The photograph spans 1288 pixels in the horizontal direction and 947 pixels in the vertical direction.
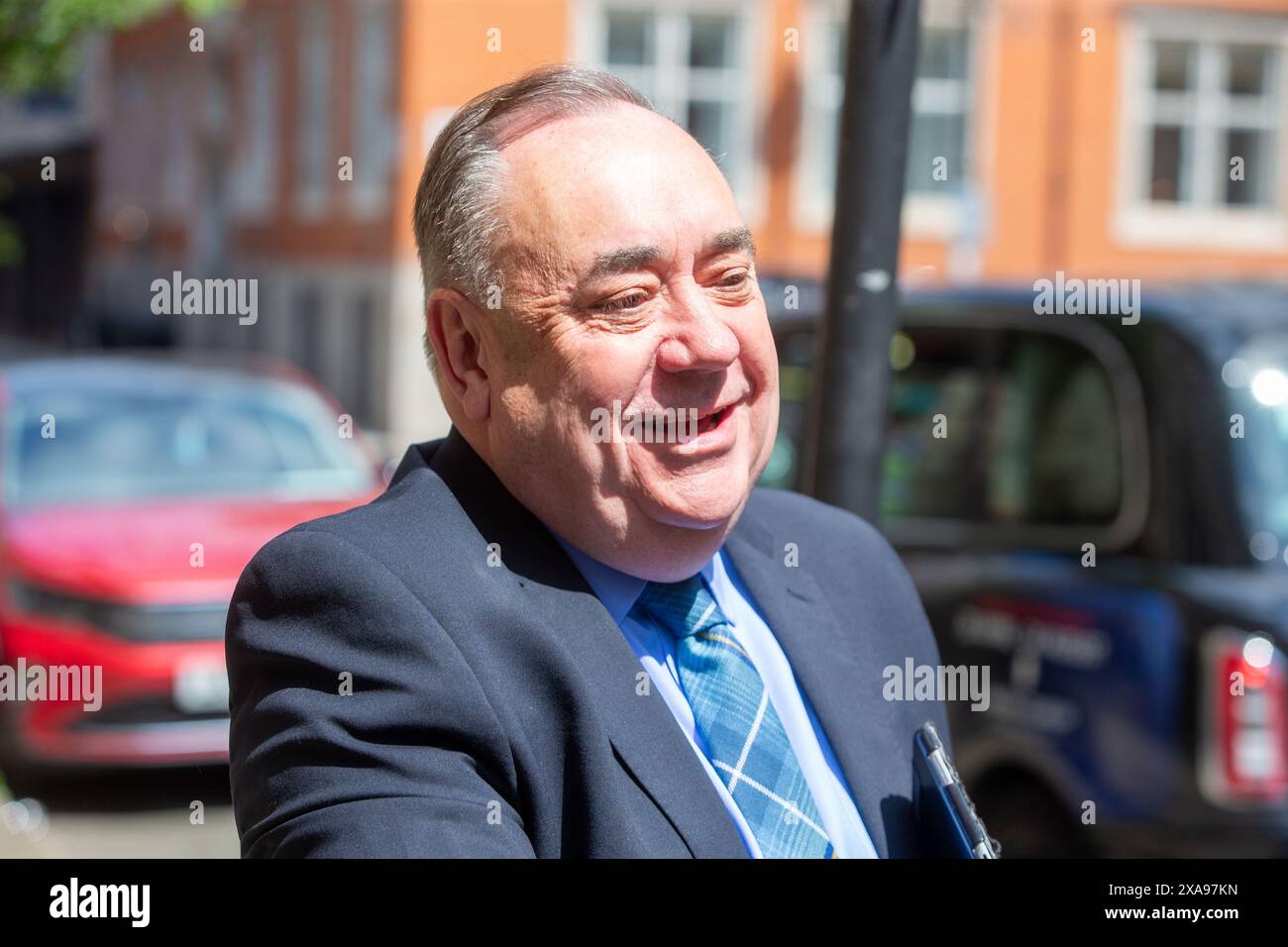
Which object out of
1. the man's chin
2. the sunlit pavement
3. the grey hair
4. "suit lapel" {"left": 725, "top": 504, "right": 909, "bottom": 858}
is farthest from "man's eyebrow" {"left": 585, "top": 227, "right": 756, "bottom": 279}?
the sunlit pavement

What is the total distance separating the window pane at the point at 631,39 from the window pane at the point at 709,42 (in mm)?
517

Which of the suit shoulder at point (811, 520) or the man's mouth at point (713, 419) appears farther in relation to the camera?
the suit shoulder at point (811, 520)

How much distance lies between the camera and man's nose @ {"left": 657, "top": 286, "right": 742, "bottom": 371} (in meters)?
1.76

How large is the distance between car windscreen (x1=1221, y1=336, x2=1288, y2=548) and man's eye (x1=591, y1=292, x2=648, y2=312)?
2868 millimetres

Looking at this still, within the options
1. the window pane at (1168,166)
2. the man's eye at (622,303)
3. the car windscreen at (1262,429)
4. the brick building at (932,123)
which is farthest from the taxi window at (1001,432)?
the window pane at (1168,166)

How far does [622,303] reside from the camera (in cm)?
175

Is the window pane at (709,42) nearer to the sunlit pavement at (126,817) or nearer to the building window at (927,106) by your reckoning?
the building window at (927,106)

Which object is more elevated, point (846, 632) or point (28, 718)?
A: point (846, 632)

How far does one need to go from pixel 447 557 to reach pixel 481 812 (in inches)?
10.5

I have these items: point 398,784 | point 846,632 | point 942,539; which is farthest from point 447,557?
point 942,539

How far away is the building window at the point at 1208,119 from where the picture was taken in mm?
22062

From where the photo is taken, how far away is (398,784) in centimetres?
155

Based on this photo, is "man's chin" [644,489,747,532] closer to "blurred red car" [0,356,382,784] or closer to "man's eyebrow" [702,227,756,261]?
"man's eyebrow" [702,227,756,261]
